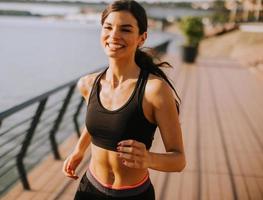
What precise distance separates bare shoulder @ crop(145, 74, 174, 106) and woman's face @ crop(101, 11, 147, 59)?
206 millimetres

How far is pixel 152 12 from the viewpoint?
94.6m

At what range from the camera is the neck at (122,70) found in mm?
2156

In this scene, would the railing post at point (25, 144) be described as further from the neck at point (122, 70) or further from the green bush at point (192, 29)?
the green bush at point (192, 29)

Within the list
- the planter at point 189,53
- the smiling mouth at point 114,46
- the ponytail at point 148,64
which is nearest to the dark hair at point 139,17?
the ponytail at point 148,64

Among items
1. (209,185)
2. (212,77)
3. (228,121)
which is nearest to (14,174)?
(228,121)

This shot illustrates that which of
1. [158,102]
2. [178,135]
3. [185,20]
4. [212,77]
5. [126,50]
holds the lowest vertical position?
[212,77]

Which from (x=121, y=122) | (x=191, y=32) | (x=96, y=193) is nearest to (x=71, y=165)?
(x=96, y=193)

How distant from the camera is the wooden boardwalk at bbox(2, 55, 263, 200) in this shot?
490 cm

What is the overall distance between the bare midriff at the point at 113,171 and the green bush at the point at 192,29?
18118 mm

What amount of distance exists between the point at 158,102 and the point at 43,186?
337 cm

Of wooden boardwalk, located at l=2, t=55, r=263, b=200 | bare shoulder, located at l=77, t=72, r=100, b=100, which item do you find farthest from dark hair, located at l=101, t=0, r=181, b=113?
wooden boardwalk, located at l=2, t=55, r=263, b=200

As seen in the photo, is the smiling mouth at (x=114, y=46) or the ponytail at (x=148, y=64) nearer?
the smiling mouth at (x=114, y=46)

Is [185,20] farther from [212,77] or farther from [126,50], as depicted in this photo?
[126,50]

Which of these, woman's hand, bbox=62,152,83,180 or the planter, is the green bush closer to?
the planter
